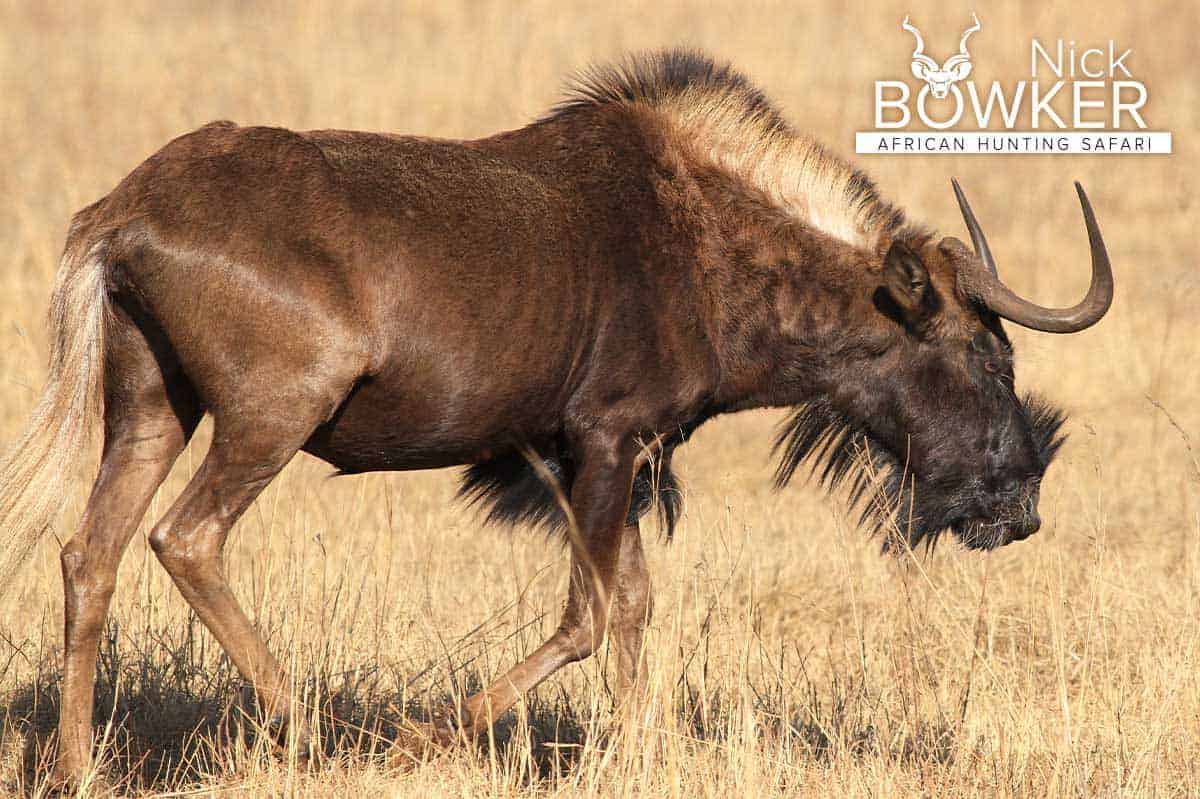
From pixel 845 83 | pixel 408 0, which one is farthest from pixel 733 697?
pixel 408 0

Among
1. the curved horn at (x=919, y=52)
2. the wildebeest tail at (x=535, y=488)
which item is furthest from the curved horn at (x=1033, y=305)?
the curved horn at (x=919, y=52)

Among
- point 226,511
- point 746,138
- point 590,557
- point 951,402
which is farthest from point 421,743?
point 746,138

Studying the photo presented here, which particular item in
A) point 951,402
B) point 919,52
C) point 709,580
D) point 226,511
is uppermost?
point 919,52

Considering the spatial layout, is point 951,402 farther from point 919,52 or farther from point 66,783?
point 919,52

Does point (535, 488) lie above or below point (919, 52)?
below

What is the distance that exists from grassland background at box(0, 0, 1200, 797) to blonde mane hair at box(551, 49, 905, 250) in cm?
104

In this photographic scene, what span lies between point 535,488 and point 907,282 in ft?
4.93

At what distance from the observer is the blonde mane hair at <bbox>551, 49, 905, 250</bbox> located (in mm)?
5297

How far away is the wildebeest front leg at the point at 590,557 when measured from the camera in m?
4.68

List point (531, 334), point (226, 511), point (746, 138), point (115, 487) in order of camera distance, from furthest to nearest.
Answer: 1. point (746, 138)
2. point (531, 334)
3. point (115, 487)
4. point (226, 511)

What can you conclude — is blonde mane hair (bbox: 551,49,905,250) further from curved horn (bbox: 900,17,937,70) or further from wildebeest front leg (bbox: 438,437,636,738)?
curved horn (bbox: 900,17,937,70)

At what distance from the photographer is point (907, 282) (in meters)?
5.18

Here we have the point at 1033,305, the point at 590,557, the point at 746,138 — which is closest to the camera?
the point at 590,557

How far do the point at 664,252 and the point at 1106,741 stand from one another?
2.32 meters
